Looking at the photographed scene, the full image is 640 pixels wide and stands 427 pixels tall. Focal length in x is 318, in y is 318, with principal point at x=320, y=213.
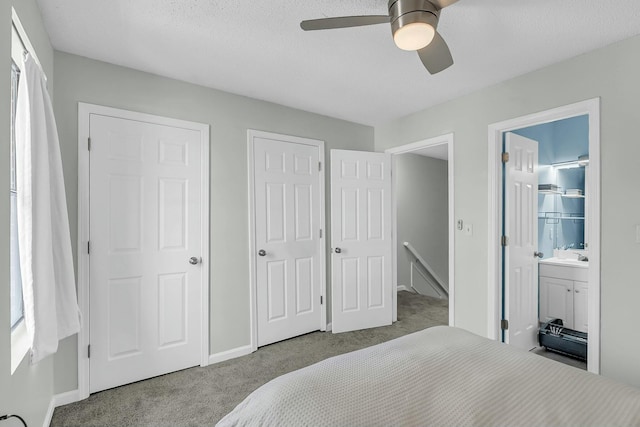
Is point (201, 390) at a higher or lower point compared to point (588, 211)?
lower

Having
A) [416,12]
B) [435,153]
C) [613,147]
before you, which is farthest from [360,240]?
[435,153]

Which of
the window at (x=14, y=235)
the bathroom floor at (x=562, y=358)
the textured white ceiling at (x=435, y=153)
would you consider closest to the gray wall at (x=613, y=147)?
the bathroom floor at (x=562, y=358)

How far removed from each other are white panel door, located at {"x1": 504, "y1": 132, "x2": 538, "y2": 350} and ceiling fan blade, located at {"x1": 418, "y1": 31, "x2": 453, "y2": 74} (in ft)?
4.43

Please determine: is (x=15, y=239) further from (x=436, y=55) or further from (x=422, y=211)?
(x=422, y=211)

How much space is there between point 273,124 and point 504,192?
2.18 metres

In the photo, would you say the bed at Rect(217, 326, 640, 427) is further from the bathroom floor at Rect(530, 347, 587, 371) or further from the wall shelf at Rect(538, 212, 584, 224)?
the wall shelf at Rect(538, 212, 584, 224)

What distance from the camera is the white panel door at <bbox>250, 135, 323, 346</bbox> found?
9.83 feet

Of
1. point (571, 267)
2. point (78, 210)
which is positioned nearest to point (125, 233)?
point (78, 210)

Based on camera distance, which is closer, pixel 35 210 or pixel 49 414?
pixel 35 210

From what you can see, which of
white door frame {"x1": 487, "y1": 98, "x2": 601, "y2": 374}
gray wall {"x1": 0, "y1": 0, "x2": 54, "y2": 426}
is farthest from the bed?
white door frame {"x1": 487, "y1": 98, "x2": 601, "y2": 374}

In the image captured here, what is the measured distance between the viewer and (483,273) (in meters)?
2.77

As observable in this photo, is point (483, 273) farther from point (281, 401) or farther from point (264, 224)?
point (281, 401)

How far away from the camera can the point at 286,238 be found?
3.16 metres

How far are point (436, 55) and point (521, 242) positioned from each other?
6.56ft
